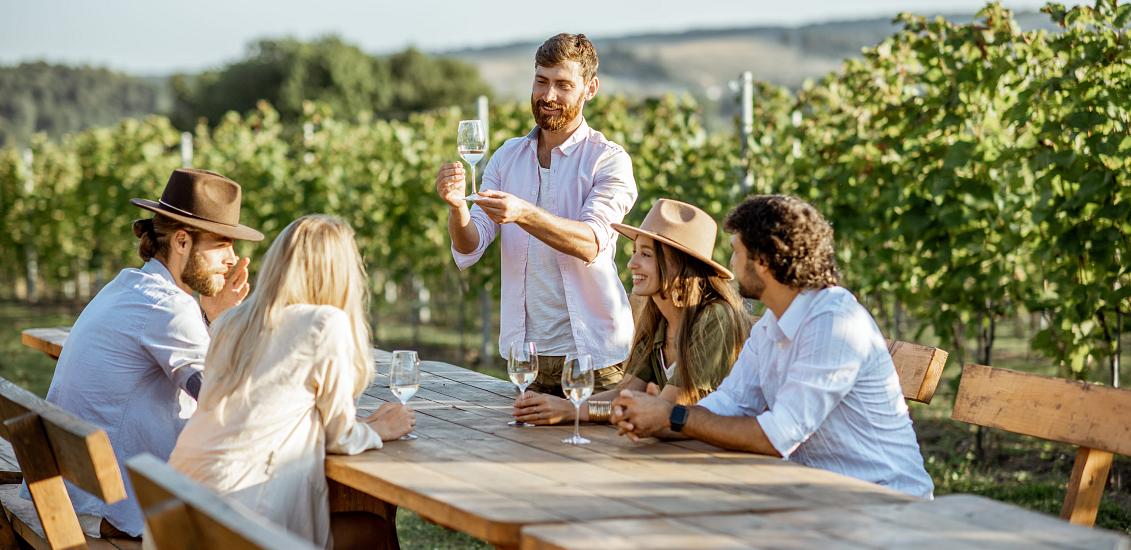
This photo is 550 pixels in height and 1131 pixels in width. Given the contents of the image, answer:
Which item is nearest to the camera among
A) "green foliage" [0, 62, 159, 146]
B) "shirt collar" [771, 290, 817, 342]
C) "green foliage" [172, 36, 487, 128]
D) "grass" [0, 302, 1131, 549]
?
"shirt collar" [771, 290, 817, 342]

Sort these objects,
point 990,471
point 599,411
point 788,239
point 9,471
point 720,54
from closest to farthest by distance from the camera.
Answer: point 788,239, point 599,411, point 9,471, point 990,471, point 720,54

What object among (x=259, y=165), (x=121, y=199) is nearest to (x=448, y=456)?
(x=259, y=165)

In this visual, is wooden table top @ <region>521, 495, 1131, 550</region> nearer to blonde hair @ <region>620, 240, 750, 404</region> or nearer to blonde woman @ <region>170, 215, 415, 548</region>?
blonde woman @ <region>170, 215, 415, 548</region>

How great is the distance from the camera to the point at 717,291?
12.0 ft

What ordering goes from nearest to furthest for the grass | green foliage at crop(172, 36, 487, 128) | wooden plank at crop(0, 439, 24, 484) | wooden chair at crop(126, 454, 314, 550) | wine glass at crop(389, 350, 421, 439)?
wooden chair at crop(126, 454, 314, 550) → wine glass at crop(389, 350, 421, 439) → wooden plank at crop(0, 439, 24, 484) → the grass → green foliage at crop(172, 36, 487, 128)

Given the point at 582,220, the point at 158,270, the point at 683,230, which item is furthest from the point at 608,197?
the point at 158,270

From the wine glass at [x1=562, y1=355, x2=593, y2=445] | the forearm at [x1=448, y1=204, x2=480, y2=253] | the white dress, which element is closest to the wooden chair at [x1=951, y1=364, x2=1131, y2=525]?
the wine glass at [x1=562, y1=355, x2=593, y2=445]

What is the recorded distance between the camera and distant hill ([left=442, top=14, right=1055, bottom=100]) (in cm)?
3194

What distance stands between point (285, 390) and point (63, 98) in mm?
54963

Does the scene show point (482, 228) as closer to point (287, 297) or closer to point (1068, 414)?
point (287, 297)

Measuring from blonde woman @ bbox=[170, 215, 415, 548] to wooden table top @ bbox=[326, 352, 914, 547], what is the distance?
0.32ft

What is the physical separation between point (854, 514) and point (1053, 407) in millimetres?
1084

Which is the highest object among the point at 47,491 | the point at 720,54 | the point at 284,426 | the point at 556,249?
the point at 720,54

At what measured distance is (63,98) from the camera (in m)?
53.2
